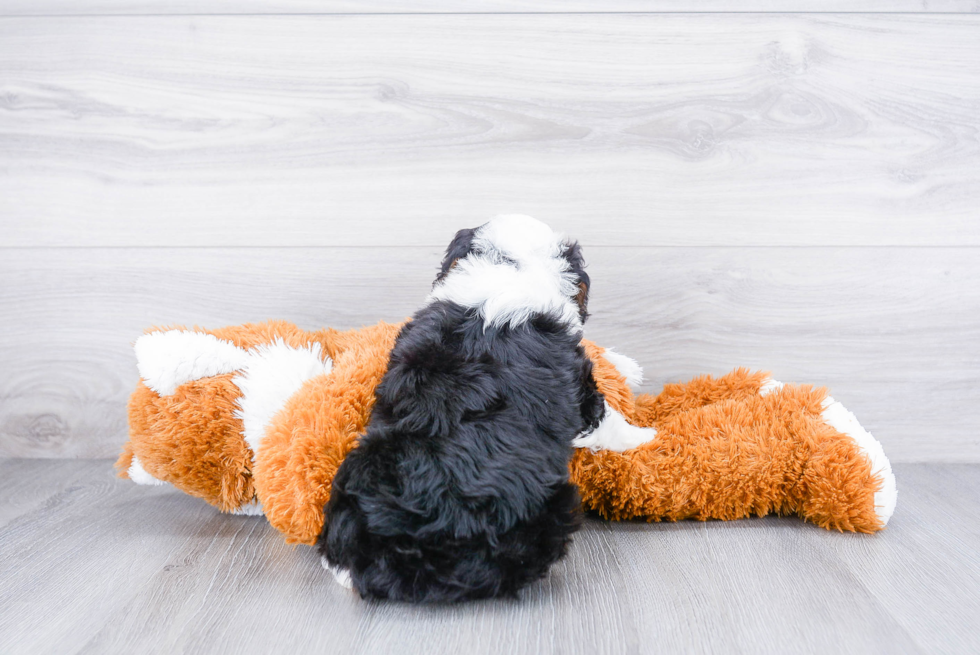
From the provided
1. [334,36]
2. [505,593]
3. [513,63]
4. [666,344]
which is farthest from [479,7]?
[505,593]

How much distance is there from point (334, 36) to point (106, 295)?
2.15ft

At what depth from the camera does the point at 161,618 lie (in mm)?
755

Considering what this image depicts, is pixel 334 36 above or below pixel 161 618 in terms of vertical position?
above

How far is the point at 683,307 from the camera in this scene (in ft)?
4.20

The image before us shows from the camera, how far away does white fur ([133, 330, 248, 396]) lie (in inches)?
Answer: 39.6

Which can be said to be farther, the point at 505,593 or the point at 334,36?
the point at 334,36

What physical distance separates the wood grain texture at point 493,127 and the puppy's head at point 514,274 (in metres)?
0.30

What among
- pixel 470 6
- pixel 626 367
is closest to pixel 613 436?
pixel 626 367

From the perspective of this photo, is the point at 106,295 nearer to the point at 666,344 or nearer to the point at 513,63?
the point at 513,63

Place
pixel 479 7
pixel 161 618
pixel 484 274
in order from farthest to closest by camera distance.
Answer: pixel 479 7, pixel 484 274, pixel 161 618

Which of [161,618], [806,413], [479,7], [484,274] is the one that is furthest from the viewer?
[479,7]

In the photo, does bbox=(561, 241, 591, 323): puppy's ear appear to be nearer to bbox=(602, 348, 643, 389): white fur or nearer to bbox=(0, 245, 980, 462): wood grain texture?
bbox=(602, 348, 643, 389): white fur

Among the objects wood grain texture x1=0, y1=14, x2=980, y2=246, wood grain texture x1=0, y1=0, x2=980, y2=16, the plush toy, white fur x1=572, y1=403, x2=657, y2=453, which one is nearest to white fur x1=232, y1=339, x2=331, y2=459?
the plush toy

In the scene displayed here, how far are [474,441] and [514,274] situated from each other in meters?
0.25
